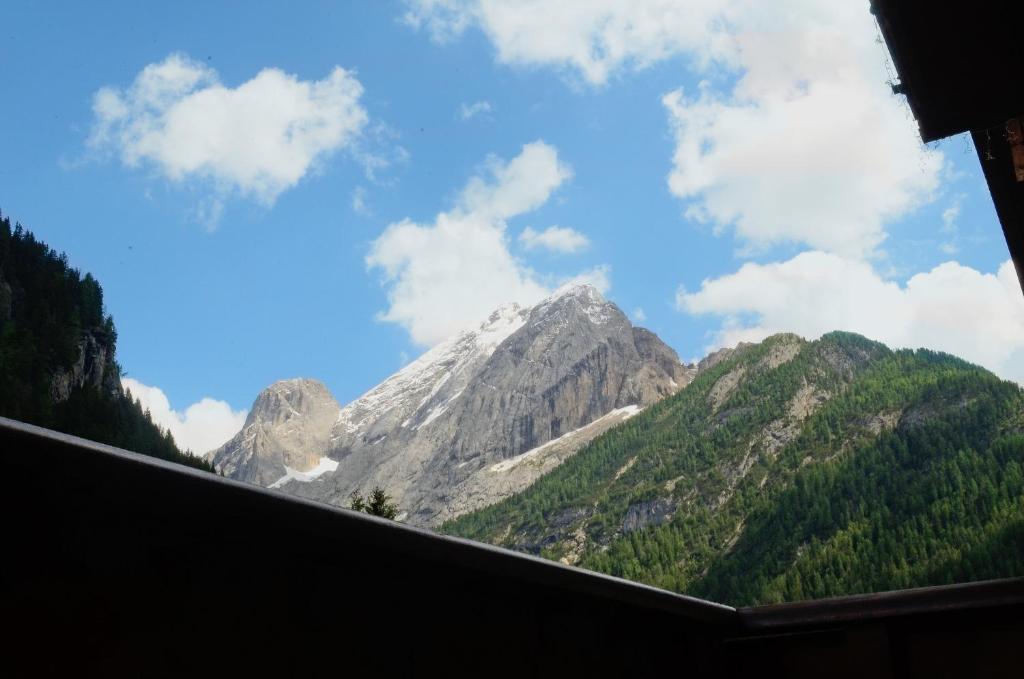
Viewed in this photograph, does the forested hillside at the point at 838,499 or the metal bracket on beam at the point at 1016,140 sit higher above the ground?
the forested hillside at the point at 838,499

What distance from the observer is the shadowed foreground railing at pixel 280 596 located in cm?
198

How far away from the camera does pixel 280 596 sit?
102 inches

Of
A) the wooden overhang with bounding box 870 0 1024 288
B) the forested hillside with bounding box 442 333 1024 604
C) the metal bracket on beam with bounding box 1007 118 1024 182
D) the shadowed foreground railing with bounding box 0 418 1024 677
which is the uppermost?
the forested hillside with bounding box 442 333 1024 604

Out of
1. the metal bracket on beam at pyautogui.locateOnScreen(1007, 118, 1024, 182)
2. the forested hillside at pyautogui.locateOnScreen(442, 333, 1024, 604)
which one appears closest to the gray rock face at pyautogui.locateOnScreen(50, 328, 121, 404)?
the forested hillside at pyautogui.locateOnScreen(442, 333, 1024, 604)

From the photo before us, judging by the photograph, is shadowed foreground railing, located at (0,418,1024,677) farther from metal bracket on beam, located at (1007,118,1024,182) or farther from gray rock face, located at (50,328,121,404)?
gray rock face, located at (50,328,121,404)

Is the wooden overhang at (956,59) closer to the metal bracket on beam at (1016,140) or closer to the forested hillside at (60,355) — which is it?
the metal bracket on beam at (1016,140)

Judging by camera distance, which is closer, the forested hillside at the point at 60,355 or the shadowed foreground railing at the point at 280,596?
the shadowed foreground railing at the point at 280,596

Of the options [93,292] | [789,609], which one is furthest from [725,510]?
[789,609]

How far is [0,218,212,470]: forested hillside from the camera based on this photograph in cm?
8419

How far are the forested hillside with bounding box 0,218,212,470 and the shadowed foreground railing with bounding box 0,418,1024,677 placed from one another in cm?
8037

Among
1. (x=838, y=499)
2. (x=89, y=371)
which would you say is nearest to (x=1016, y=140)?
(x=89, y=371)

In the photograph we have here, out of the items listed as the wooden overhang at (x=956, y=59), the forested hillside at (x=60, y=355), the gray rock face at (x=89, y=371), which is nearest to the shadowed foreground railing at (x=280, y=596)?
the wooden overhang at (x=956, y=59)

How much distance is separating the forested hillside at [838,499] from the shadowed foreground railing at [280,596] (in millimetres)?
100502

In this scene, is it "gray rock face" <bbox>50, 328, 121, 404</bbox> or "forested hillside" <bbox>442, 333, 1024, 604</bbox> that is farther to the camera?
"forested hillside" <bbox>442, 333, 1024, 604</bbox>
